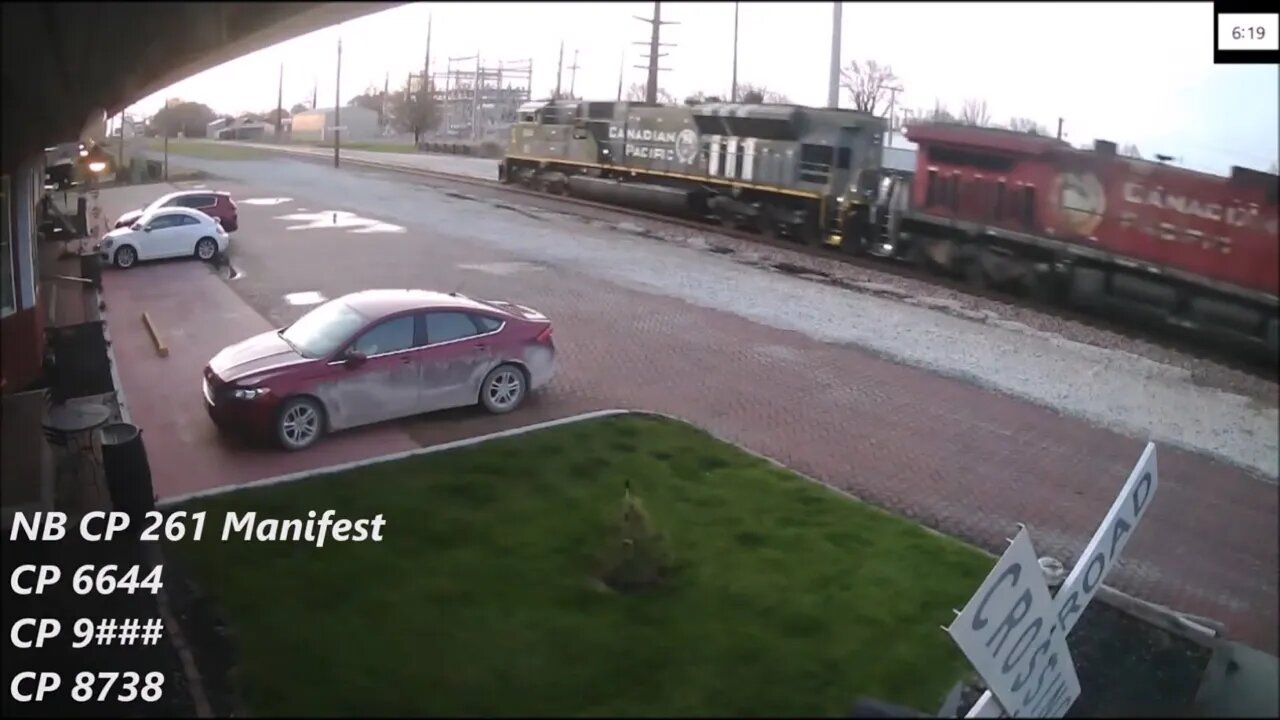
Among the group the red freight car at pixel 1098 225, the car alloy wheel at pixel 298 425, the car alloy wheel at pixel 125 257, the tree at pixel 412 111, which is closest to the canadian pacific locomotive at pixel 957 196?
the red freight car at pixel 1098 225

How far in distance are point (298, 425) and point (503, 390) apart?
134 centimetres

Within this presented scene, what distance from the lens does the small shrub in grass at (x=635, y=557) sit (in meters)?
4.79

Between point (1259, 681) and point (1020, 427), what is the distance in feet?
7.91

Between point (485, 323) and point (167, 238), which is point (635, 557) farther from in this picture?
point (167, 238)

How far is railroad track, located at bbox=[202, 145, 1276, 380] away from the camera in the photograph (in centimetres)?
586

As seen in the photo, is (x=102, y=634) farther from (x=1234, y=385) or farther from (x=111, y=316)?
(x=1234, y=385)

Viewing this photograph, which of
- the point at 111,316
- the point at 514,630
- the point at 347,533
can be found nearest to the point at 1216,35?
the point at 514,630

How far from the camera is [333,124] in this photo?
7789 mm

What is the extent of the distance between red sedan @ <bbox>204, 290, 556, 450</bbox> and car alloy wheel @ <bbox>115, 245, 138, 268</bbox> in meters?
1.56

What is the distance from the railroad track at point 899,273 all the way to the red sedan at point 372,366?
199cm

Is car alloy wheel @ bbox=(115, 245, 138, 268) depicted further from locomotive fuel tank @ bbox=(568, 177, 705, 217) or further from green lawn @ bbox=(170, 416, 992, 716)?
locomotive fuel tank @ bbox=(568, 177, 705, 217)

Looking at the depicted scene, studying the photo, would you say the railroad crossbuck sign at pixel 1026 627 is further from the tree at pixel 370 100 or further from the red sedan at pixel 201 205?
the red sedan at pixel 201 205

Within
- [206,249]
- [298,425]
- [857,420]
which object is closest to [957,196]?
[857,420]

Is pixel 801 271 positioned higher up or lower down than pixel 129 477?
higher up
